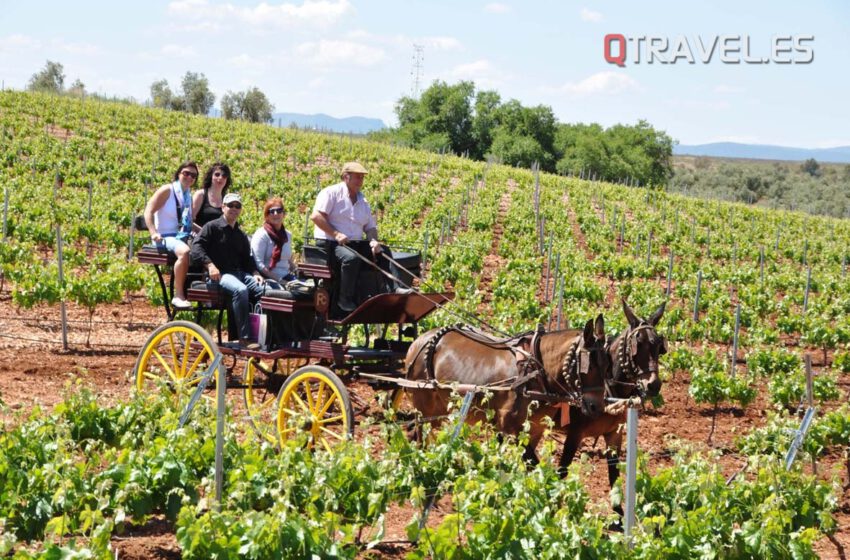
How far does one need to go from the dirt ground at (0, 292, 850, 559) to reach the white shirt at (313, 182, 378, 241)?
1.96 metres

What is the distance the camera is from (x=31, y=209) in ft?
63.7

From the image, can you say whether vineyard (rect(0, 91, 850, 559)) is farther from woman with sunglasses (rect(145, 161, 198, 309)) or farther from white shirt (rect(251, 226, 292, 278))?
woman with sunglasses (rect(145, 161, 198, 309))

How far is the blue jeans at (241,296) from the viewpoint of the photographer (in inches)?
299

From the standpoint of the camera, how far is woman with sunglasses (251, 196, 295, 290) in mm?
7930

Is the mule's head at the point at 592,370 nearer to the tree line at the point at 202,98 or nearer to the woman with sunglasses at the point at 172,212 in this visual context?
the woman with sunglasses at the point at 172,212

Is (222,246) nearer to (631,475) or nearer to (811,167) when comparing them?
(631,475)

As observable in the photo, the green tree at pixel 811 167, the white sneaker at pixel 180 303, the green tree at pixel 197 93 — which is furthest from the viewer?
the green tree at pixel 811 167

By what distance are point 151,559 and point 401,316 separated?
2.80 metres

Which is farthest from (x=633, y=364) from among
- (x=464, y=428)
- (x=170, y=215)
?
(x=170, y=215)

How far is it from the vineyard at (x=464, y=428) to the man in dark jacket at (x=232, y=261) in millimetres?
971

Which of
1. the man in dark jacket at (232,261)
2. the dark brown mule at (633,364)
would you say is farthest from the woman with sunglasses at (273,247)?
the dark brown mule at (633,364)

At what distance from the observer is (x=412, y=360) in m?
6.91

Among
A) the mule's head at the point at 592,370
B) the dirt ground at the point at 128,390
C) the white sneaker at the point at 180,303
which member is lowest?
the dirt ground at the point at 128,390

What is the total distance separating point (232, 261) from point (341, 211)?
108 cm
